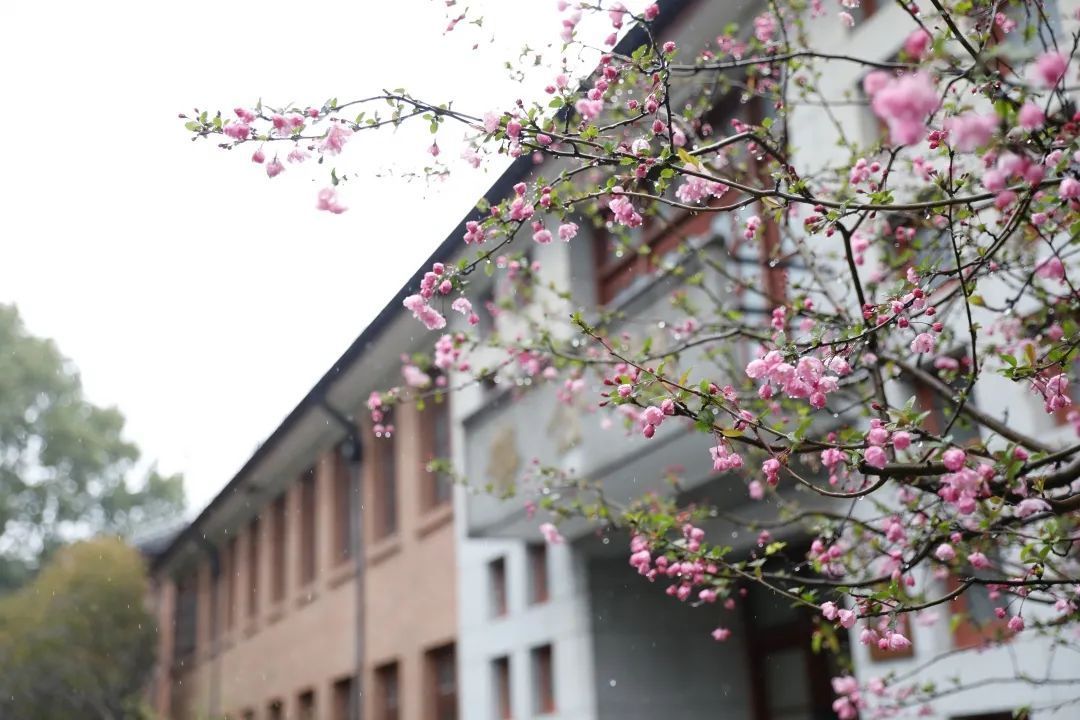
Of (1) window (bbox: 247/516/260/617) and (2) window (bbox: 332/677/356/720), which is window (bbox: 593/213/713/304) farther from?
(1) window (bbox: 247/516/260/617)

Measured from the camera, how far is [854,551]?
19.8 ft

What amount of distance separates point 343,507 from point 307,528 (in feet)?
5.67

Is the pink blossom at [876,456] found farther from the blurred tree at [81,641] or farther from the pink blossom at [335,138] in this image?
the blurred tree at [81,641]

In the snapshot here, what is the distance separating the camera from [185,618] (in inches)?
1111

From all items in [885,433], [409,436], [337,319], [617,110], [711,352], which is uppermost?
[337,319]

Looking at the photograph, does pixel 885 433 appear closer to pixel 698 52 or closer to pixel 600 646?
pixel 698 52

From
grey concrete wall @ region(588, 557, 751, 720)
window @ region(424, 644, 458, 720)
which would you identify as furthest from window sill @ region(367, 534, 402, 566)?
grey concrete wall @ region(588, 557, 751, 720)

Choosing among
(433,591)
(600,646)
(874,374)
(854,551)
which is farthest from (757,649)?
(874,374)

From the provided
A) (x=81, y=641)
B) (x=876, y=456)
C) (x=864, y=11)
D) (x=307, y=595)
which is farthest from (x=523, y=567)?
(x=81, y=641)

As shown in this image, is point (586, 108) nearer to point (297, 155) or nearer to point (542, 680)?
point (297, 155)

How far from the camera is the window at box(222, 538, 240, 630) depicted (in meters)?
24.0

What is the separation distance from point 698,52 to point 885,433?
277 inches

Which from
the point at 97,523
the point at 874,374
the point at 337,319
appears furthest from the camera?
the point at 97,523

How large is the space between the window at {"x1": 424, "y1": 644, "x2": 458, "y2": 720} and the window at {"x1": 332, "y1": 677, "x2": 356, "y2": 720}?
103 inches
